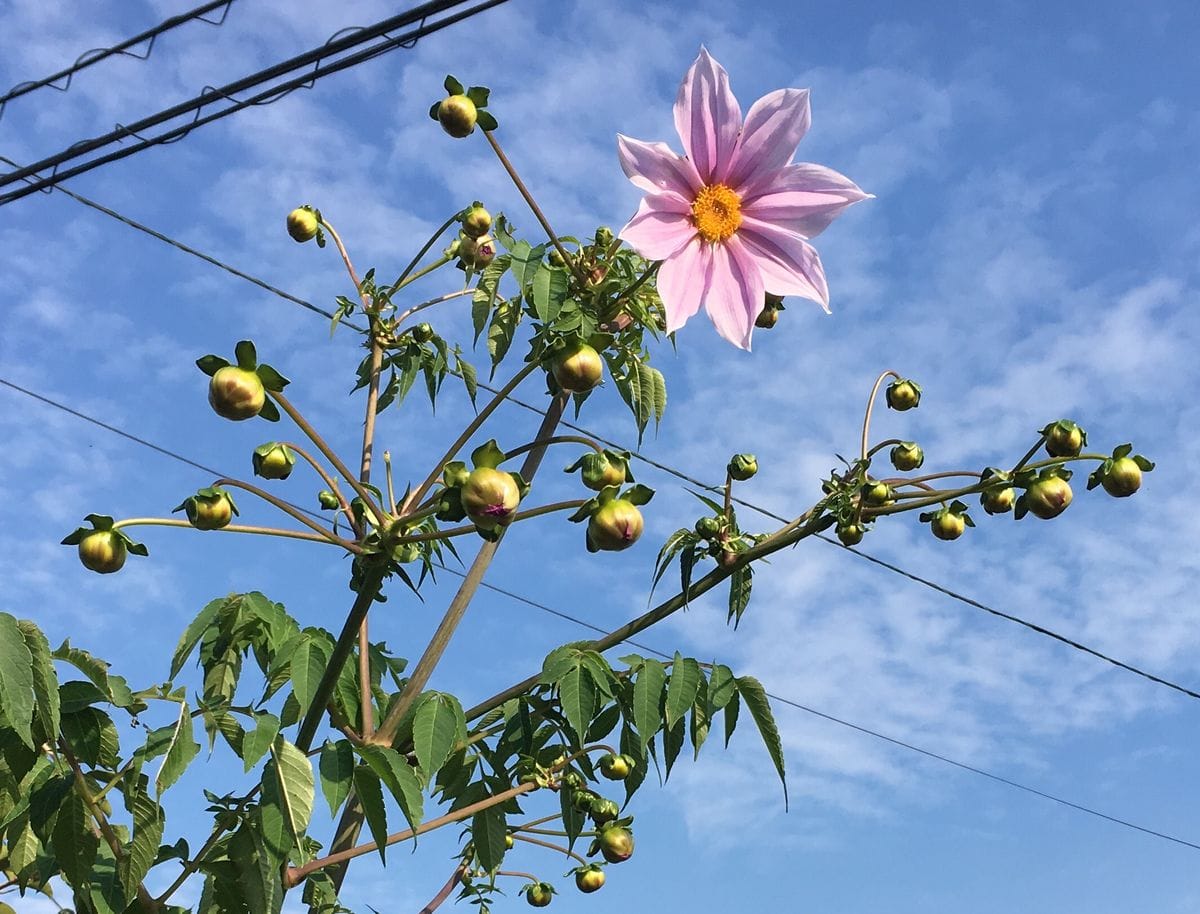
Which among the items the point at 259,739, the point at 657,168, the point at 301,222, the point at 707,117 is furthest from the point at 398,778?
the point at 301,222

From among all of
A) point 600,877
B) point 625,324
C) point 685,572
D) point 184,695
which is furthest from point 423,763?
point 600,877

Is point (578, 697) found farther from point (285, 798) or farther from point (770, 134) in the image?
point (770, 134)

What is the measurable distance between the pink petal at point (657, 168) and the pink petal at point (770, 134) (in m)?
0.08

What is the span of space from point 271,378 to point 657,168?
60 cm

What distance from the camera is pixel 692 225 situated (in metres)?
1.71

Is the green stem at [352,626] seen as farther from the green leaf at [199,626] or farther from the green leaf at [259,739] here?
the green leaf at [199,626]

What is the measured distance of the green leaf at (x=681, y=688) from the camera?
1.81 metres

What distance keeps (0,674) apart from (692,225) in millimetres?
1087

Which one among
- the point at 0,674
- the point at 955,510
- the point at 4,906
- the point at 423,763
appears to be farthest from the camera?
the point at 4,906

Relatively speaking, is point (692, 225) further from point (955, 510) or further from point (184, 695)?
point (184, 695)

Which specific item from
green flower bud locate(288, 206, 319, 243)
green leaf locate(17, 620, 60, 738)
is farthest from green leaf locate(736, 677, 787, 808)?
green flower bud locate(288, 206, 319, 243)

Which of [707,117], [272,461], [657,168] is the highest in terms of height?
[707,117]

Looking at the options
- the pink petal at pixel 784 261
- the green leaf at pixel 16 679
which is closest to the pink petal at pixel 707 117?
the pink petal at pixel 784 261

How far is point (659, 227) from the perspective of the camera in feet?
5.37
